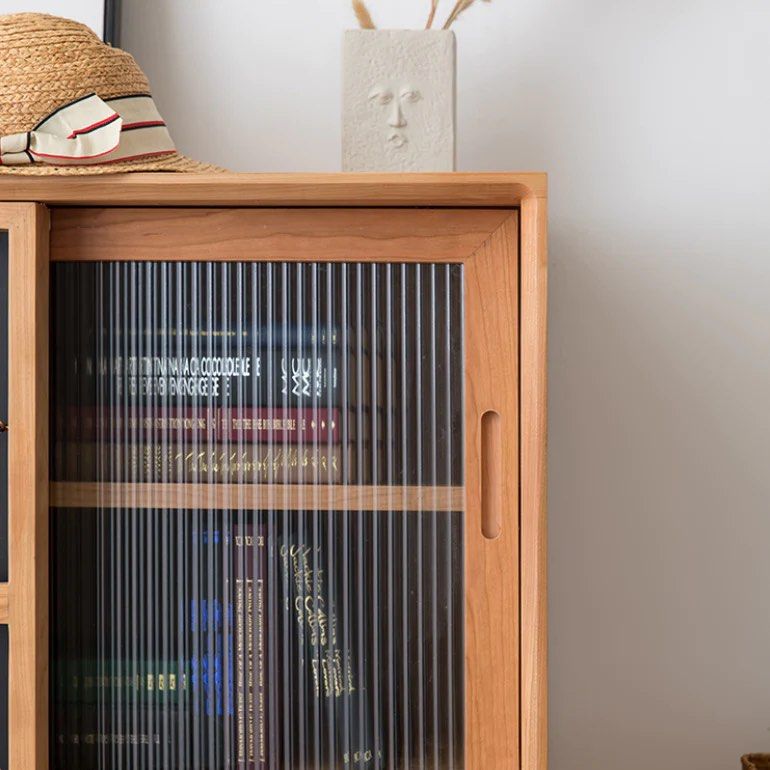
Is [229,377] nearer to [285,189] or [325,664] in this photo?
[285,189]

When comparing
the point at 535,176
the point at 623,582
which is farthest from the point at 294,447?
the point at 623,582

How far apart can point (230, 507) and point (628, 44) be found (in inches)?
34.7

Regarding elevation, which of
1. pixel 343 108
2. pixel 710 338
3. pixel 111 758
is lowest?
pixel 111 758

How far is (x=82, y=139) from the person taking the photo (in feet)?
2.86

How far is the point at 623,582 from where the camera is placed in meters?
Answer: 1.24

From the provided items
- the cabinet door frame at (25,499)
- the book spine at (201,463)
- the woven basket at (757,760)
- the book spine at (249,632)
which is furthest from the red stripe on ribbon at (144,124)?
the woven basket at (757,760)

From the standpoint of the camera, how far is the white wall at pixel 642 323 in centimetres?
124

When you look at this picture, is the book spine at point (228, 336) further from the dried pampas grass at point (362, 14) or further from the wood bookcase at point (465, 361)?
the dried pampas grass at point (362, 14)

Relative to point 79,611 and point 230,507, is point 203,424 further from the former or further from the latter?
point 79,611

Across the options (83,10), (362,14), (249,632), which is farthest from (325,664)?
(83,10)

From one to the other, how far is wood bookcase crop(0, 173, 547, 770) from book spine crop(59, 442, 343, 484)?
1 centimetres

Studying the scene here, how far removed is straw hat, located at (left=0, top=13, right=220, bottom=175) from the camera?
87 cm

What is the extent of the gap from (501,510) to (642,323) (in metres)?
0.48

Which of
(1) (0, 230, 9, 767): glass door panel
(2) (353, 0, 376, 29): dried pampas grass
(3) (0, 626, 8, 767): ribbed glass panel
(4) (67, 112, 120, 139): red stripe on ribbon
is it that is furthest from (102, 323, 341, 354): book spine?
(2) (353, 0, 376, 29): dried pampas grass
